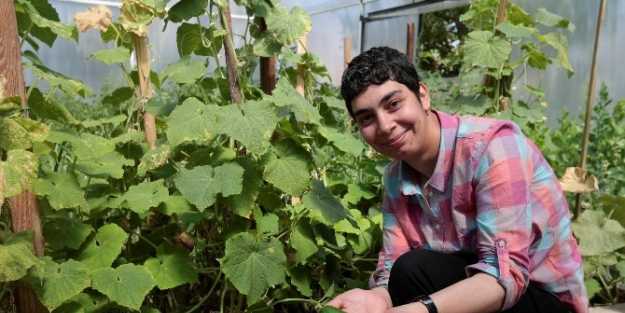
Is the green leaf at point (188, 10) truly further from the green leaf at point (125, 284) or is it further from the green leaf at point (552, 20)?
the green leaf at point (552, 20)

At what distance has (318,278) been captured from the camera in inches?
79.2

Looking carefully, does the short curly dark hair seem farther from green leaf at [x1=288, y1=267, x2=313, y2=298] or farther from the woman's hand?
green leaf at [x1=288, y1=267, x2=313, y2=298]

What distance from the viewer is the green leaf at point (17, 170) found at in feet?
3.92

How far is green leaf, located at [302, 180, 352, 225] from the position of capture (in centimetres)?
162

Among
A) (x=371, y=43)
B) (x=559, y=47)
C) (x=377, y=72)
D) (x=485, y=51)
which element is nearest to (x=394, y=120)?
(x=377, y=72)

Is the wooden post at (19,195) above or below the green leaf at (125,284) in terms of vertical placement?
above

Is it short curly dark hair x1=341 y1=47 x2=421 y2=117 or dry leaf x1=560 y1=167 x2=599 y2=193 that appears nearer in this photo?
short curly dark hair x1=341 y1=47 x2=421 y2=117

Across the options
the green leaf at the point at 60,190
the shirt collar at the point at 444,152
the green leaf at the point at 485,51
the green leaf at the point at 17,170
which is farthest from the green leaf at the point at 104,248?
the green leaf at the point at 485,51

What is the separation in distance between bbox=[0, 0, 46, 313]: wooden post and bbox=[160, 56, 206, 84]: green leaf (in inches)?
15.3

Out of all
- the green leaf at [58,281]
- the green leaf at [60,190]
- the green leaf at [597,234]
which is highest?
the green leaf at [60,190]

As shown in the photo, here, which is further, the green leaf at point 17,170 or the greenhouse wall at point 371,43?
the greenhouse wall at point 371,43

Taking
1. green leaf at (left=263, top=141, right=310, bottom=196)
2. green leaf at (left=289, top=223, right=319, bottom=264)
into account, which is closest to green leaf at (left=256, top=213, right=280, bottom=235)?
green leaf at (left=289, top=223, right=319, bottom=264)

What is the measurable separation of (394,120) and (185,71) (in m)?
0.63

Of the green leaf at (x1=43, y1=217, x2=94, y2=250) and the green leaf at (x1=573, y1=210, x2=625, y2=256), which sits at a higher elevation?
the green leaf at (x1=43, y1=217, x2=94, y2=250)
